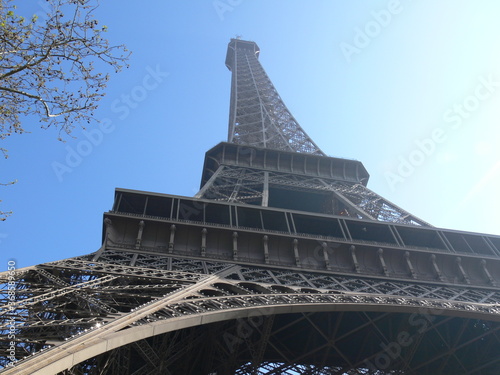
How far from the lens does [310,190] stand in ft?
119

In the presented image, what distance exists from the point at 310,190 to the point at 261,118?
Answer: 17.4m

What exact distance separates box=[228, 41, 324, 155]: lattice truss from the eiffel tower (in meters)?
17.9

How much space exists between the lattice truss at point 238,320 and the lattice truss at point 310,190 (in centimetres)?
800

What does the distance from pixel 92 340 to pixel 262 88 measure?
5387 cm

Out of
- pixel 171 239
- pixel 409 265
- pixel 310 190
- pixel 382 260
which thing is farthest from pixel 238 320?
pixel 310 190

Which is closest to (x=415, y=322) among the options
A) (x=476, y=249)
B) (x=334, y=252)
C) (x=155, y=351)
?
(x=334, y=252)

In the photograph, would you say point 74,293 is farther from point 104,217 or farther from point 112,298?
point 104,217

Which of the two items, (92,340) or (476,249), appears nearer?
(92,340)

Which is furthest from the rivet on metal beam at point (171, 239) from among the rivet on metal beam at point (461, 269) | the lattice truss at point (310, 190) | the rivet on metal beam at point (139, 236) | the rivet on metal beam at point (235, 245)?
the rivet on metal beam at point (461, 269)

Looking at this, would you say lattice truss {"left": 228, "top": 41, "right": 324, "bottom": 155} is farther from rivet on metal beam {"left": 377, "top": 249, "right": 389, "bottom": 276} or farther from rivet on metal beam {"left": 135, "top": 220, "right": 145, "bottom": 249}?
rivet on metal beam {"left": 135, "top": 220, "right": 145, "bottom": 249}

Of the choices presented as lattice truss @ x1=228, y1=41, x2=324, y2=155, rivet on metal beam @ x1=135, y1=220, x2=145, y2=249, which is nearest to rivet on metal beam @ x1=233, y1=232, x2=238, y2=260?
rivet on metal beam @ x1=135, y1=220, x2=145, y2=249

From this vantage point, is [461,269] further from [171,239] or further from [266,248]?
[171,239]

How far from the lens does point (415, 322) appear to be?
69.5 ft

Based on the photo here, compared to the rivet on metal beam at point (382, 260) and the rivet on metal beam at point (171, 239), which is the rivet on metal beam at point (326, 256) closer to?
the rivet on metal beam at point (382, 260)
